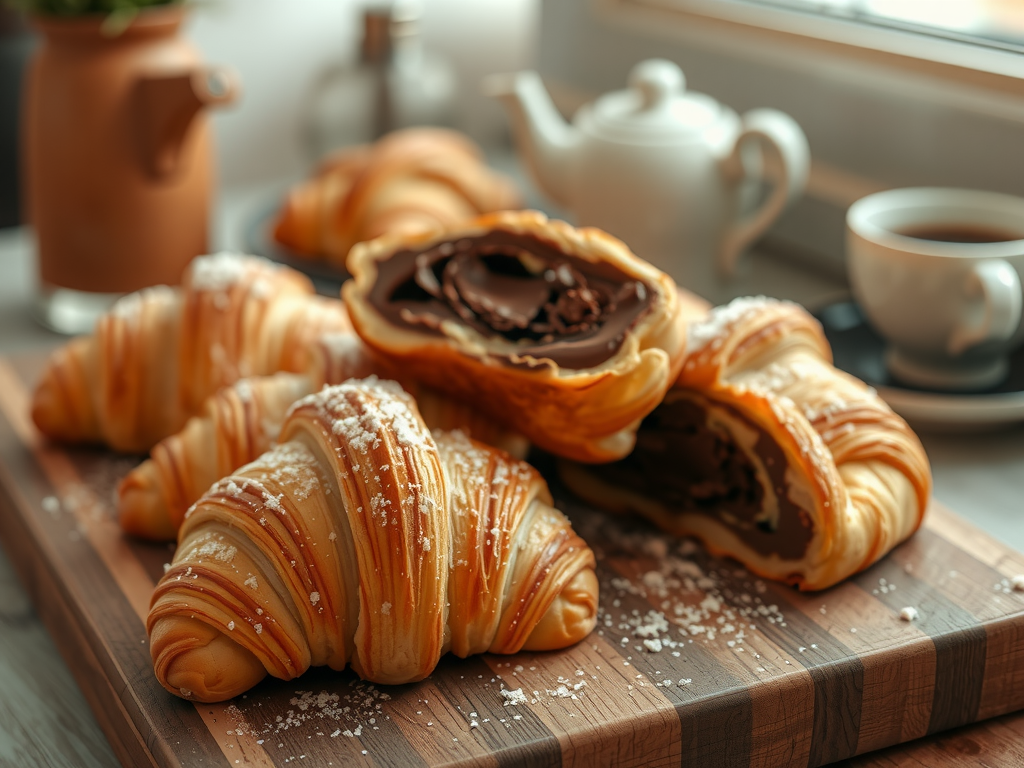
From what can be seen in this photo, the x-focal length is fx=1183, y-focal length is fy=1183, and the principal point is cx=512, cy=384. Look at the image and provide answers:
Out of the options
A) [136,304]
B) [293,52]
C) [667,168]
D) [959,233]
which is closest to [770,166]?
[667,168]

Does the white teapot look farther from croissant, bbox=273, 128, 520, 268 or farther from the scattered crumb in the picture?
the scattered crumb

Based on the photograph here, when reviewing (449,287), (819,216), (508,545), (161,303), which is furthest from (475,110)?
(508,545)

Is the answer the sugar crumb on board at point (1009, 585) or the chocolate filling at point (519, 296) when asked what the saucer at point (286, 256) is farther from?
the sugar crumb on board at point (1009, 585)

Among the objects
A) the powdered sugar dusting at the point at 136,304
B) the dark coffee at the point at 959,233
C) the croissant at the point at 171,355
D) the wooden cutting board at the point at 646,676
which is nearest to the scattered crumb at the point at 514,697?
the wooden cutting board at the point at 646,676

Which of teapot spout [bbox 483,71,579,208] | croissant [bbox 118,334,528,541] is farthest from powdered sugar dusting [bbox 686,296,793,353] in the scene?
teapot spout [bbox 483,71,579,208]

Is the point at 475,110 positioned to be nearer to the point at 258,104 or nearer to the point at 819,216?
the point at 258,104

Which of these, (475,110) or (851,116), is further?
(475,110)

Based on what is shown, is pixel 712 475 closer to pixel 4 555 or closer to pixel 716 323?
pixel 716 323
